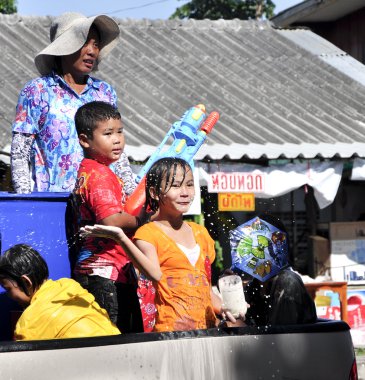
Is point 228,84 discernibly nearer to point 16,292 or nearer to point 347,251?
point 347,251

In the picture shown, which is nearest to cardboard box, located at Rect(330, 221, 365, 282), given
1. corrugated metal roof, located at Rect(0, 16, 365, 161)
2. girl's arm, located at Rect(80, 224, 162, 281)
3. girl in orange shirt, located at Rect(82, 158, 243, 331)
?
corrugated metal roof, located at Rect(0, 16, 365, 161)

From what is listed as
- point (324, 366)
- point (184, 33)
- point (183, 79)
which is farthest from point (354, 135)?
point (324, 366)

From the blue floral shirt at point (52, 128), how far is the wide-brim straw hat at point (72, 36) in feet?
→ 0.40

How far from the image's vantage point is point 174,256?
15.4ft

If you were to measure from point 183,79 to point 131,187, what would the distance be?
9641 mm

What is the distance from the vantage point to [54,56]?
218 inches

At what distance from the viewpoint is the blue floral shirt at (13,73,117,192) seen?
17.6 feet

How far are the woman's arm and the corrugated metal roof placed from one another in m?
6.58

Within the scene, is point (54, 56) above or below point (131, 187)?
above

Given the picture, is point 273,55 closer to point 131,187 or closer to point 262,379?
point 131,187

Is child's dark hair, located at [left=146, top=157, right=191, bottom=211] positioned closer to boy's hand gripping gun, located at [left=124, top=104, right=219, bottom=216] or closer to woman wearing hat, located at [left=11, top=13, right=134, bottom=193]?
boy's hand gripping gun, located at [left=124, top=104, right=219, bottom=216]

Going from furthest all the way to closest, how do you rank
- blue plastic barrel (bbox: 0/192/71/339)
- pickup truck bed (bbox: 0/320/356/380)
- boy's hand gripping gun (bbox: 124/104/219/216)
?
boy's hand gripping gun (bbox: 124/104/219/216) < blue plastic barrel (bbox: 0/192/71/339) < pickup truck bed (bbox: 0/320/356/380)

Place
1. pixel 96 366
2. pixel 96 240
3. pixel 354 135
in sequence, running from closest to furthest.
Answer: pixel 96 366 < pixel 96 240 < pixel 354 135

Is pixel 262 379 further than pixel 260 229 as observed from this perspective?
No
